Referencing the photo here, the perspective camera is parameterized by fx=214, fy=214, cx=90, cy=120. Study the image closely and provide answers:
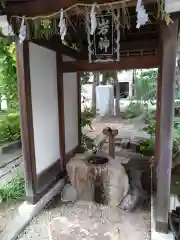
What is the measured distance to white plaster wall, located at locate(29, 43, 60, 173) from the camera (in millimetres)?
3807

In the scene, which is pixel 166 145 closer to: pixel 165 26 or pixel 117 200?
pixel 165 26

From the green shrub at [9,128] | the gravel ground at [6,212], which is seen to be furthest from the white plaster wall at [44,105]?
the green shrub at [9,128]

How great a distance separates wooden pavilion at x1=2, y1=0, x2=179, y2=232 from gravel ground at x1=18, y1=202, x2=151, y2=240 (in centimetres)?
41

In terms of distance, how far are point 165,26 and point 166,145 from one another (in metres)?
1.50

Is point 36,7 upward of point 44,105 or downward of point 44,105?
upward

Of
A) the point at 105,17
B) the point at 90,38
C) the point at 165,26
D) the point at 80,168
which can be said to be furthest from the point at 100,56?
the point at 80,168

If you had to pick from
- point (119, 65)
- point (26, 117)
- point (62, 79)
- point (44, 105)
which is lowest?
point (26, 117)

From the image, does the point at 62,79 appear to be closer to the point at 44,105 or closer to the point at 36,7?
the point at 44,105

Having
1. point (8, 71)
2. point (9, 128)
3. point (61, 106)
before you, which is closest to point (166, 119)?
point (61, 106)

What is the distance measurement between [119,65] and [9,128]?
4.65 metres

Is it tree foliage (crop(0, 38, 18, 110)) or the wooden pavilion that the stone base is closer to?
the wooden pavilion

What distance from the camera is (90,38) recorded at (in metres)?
3.43

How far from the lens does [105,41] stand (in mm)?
3375

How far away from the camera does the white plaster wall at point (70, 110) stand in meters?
5.20
